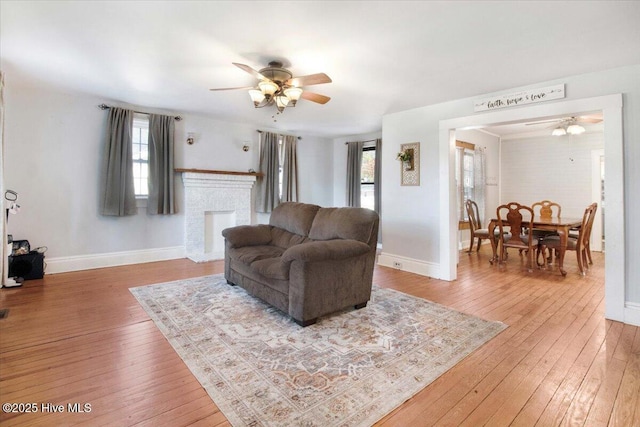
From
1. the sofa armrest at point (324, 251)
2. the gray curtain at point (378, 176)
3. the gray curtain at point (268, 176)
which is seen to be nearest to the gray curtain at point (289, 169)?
the gray curtain at point (268, 176)

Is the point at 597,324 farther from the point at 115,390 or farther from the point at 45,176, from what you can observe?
the point at 45,176

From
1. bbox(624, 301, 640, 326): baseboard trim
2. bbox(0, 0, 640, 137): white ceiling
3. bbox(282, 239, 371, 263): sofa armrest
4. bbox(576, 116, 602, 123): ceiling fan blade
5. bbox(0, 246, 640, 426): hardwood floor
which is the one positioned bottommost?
bbox(0, 246, 640, 426): hardwood floor

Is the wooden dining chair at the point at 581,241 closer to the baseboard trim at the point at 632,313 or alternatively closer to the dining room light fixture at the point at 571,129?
the dining room light fixture at the point at 571,129

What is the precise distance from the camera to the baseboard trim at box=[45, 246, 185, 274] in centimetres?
434

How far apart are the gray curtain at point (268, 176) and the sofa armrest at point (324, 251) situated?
12.1 ft

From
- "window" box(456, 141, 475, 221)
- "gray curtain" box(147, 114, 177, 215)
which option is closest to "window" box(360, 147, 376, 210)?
"window" box(456, 141, 475, 221)

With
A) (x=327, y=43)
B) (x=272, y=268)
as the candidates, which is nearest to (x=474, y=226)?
(x=272, y=268)

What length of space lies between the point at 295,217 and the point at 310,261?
133cm

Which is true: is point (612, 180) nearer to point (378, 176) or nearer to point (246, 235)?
point (246, 235)

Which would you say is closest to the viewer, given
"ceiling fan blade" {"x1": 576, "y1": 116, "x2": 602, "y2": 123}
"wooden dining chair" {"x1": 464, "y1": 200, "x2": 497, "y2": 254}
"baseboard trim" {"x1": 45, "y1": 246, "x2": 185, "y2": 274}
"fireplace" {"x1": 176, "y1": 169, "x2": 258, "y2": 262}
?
"baseboard trim" {"x1": 45, "y1": 246, "x2": 185, "y2": 274}

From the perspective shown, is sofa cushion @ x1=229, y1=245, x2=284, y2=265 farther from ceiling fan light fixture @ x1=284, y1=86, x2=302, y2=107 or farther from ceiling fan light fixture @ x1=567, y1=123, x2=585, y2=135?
ceiling fan light fixture @ x1=567, y1=123, x2=585, y2=135

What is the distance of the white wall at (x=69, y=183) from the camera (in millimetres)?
4086

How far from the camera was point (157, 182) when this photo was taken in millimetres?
4992

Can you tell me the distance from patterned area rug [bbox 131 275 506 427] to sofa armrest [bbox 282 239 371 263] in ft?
1.97
